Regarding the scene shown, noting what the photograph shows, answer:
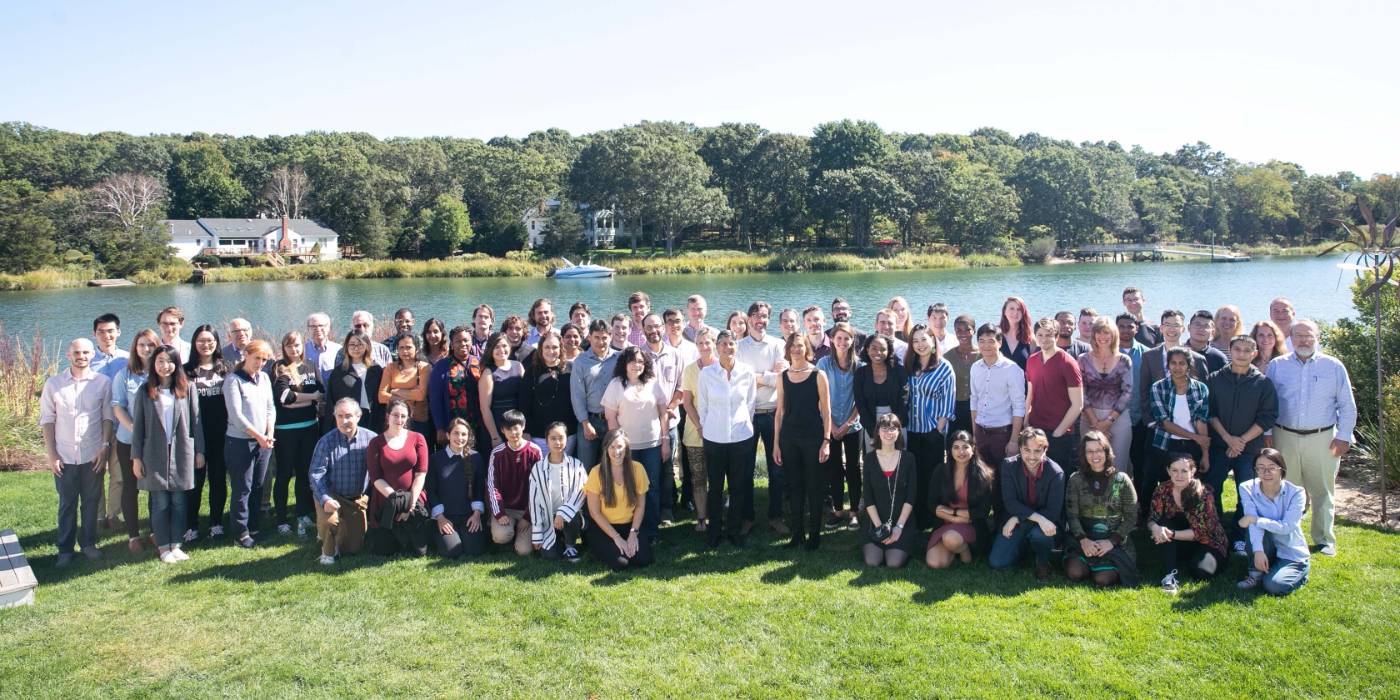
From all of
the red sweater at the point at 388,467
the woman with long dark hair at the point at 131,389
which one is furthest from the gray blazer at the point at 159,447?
the red sweater at the point at 388,467

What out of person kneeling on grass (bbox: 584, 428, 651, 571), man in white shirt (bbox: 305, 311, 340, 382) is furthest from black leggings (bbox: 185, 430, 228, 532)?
person kneeling on grass (bbox: 584, 428, 651, 571)

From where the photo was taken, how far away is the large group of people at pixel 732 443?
5.43 metres

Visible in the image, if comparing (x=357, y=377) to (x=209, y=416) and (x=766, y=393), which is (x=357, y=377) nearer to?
(x=209, y=416)

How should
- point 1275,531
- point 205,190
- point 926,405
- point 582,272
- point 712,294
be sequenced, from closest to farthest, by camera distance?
point 1275,531, point 926,405, point 712,294, point 582,272, point 205,190

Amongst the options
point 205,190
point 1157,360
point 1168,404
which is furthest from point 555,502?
point 205,190

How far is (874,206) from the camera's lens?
58.5 metres

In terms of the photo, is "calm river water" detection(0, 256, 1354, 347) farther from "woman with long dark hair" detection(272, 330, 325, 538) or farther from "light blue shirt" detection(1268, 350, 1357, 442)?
"light blue shirt" detection(1268, 350, 1357, 442)

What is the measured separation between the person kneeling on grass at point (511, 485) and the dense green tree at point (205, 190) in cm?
7333

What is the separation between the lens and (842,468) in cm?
→ 647

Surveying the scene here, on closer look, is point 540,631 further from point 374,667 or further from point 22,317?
point 22,317

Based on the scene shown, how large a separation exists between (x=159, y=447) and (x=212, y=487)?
2.55 ft

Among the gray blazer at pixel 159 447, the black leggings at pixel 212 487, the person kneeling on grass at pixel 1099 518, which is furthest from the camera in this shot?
the black leggings at pixel 212 487

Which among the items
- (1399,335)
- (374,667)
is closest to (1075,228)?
(1399,335)

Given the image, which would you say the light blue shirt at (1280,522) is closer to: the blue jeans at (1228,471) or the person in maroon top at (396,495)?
the blue jeans at (1228,471)
